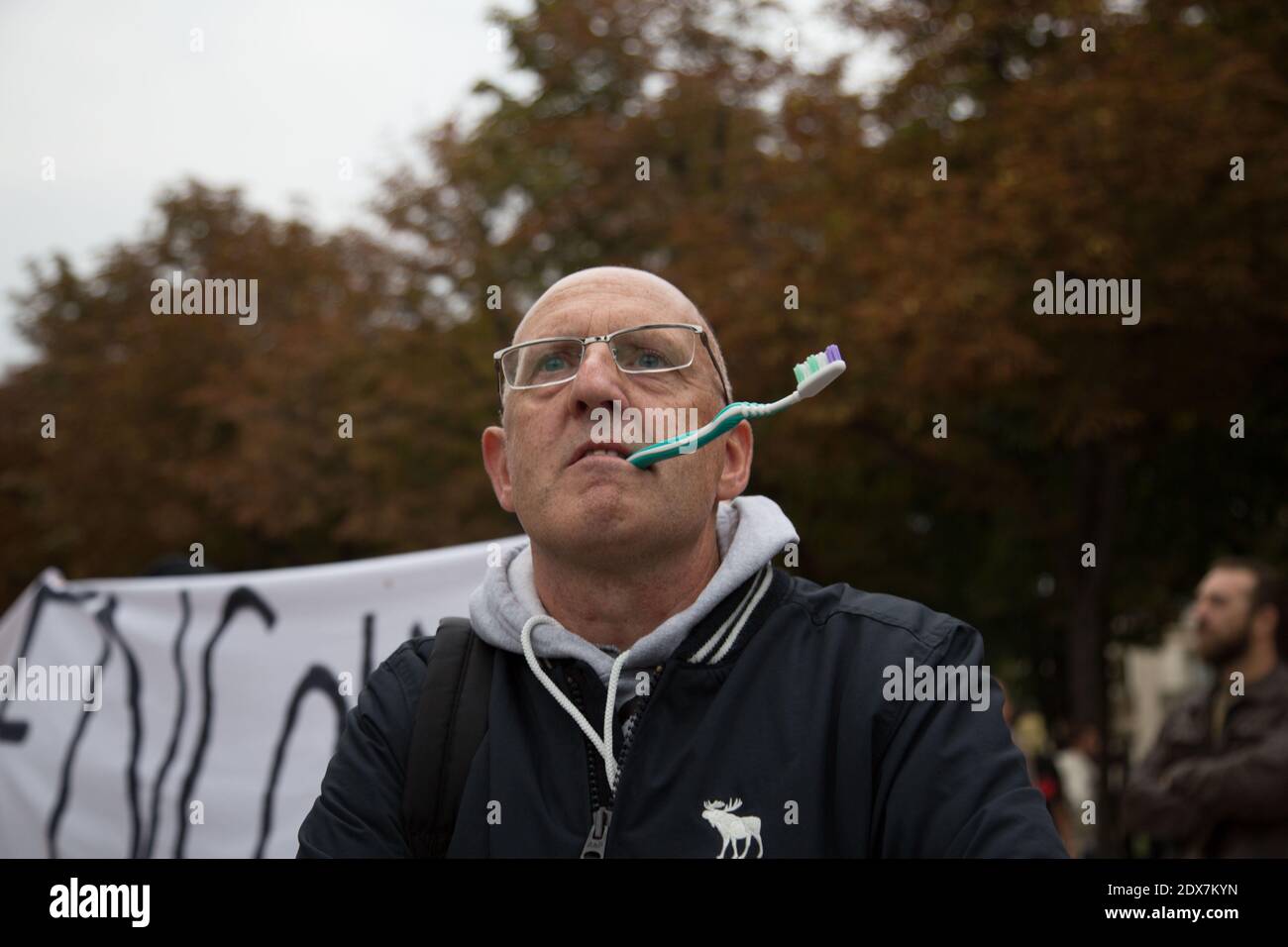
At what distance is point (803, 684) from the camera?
2.52 metres

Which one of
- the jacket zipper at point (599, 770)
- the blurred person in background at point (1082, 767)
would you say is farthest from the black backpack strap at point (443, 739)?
the blurred person in background at point (1082, 767)

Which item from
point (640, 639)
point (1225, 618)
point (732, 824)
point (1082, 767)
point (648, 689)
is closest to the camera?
point (732, 824)

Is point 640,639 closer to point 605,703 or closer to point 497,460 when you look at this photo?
point 605,703

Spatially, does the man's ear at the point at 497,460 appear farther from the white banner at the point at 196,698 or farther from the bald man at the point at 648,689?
the white banner at the point at 196,698

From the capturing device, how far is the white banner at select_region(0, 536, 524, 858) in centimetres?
580

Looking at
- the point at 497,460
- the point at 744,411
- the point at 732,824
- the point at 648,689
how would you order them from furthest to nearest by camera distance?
the point at 497,460
the point at 648,689
the point at 744,411
the point at 732,824

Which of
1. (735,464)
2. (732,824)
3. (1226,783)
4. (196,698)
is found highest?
(735,464)

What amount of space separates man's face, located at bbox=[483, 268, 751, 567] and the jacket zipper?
251 mm

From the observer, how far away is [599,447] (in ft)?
8.85

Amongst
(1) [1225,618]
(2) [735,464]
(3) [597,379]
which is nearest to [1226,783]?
(1) [1225,618]

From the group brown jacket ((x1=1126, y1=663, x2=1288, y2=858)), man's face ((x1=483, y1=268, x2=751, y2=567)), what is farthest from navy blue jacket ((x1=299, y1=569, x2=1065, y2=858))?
brown jacket ((x1=1126, y1=663, x2=1288, y2=858))

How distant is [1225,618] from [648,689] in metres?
3.74

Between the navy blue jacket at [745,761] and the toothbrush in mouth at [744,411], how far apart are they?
30 centimetres
